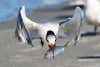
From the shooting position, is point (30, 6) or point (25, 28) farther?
point (30, 6)

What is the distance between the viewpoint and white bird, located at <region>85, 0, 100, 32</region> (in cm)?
734

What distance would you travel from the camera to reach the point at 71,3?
32.6 ft

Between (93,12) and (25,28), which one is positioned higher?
(93,12)

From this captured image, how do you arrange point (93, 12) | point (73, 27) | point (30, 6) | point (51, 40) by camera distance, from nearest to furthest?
point (51, 40)
point (73, 27)
point (93, 12)
point (30, 6)

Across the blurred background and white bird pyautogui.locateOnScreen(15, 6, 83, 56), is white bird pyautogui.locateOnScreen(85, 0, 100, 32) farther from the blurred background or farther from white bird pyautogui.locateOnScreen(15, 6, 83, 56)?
white bird pyautogui.locateOnScreen(15, 6, 83, 56)

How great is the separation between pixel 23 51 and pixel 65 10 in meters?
3.91

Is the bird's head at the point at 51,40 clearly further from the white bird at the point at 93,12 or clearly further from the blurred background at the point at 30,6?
the blurred background at the point at 30,6

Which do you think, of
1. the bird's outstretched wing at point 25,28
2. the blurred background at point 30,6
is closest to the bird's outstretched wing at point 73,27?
the bird's outstretched wing at point 25,28

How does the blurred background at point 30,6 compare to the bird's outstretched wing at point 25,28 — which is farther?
the blurred background at point 30,6

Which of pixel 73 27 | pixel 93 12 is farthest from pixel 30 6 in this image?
pixel 73 27

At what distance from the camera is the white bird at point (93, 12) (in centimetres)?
734

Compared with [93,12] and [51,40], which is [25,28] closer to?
[51,40]

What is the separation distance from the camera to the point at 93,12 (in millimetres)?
7320

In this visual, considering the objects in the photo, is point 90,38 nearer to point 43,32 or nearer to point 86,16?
point 86,16
